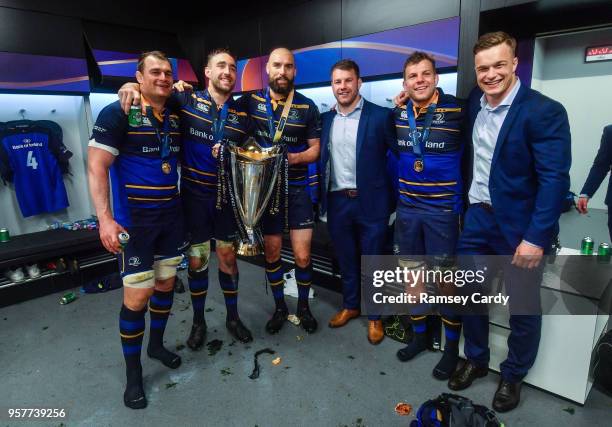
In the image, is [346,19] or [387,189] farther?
[346,19]

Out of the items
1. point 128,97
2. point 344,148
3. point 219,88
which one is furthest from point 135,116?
point 344,148

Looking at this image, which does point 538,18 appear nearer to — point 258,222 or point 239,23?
point 258,222

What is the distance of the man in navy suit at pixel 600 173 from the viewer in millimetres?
2314

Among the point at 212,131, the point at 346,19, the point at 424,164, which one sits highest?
the point at 346,19

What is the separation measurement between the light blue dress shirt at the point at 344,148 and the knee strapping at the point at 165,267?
1.09 metres

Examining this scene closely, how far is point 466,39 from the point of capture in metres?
2.60

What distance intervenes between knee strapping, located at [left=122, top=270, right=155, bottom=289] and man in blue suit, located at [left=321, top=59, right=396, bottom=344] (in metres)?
1.18

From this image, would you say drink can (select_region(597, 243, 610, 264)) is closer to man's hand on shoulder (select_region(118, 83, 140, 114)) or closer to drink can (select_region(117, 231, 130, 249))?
drink can (select_region(117, 231, 130, 249))

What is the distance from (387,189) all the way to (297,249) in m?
0.72

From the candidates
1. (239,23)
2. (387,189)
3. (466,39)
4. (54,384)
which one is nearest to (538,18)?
(466,39)

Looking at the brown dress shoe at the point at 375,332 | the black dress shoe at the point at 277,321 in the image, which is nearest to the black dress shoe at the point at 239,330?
the black dress shoe at the point at 277,321

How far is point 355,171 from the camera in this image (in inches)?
100

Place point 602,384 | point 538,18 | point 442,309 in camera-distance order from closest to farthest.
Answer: point 602,384
point 442,309
point 538,18

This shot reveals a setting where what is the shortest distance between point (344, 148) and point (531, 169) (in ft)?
3.54
